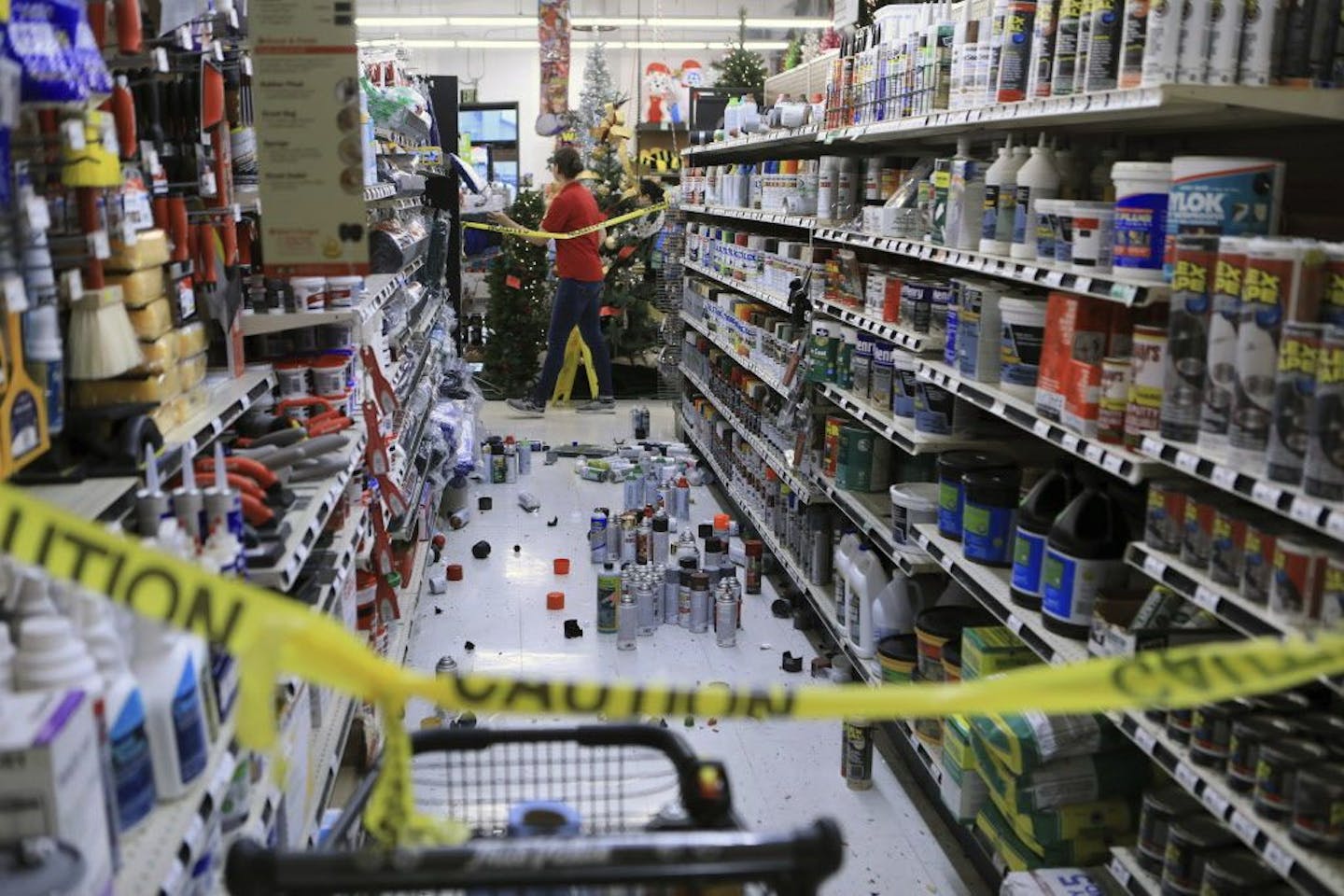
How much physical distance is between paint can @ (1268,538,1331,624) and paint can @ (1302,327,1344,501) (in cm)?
13

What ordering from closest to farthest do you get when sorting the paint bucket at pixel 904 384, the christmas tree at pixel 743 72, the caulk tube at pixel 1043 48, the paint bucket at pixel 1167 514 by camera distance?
1. the paint bucket at pixel 1167 514
2. the caulk tube at pixel 1043 48
3. the paint bucket at pixel 904 384
4. the christmas tree at pixel 743 72

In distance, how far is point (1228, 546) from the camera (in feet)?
8.05

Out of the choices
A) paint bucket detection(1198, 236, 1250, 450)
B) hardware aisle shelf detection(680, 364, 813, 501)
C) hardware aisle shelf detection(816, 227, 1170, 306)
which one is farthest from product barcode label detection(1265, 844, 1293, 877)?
hardware aisle shelf detection(680, 364, 813, 501)

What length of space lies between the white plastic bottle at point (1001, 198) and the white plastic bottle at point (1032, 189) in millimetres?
78

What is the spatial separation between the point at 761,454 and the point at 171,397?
13.4 feet

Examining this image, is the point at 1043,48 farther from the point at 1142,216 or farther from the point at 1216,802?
the point at 1216,802

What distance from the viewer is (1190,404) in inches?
101

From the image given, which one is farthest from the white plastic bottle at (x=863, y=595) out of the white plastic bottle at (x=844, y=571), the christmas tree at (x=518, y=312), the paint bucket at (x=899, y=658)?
the christmas tree at (x=518, y=312)

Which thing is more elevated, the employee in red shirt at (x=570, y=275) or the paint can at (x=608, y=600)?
the employee in red shirt at (x=570, y=275)

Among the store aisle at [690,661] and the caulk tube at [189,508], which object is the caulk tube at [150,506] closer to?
the caulk tube at [189,508]

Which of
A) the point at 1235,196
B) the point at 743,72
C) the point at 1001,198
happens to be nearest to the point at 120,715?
the point at 1235,196

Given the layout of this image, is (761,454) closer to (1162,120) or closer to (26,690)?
(1162,120)

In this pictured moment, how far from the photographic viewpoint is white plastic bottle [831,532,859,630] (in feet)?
15.2

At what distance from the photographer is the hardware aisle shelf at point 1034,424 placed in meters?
2.75
